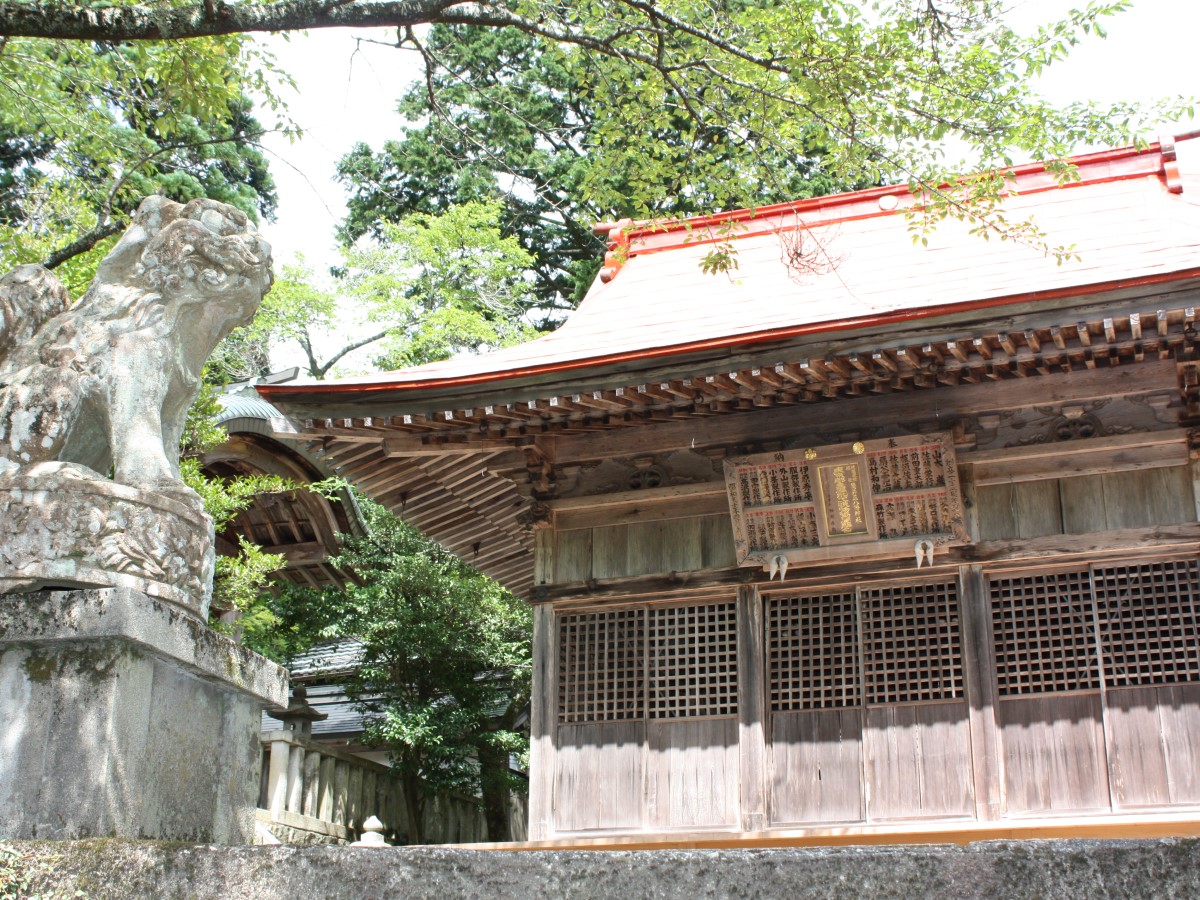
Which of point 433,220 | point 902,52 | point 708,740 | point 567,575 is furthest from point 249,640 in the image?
point 902,52

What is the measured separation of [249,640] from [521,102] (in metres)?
14.6

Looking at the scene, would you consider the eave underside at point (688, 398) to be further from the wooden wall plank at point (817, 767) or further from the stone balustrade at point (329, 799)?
the stone balustrade at point (329, 799)

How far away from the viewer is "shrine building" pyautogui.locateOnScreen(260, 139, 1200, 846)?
810 centimetres

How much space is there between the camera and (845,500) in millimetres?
9109

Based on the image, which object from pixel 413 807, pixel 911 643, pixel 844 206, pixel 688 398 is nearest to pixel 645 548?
pixel 688 398

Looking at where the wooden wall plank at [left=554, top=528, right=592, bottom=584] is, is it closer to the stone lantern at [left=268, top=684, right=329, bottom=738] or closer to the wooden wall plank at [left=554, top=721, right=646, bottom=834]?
the wooden wall plank at [left=554, top=721, right=646, bottom=834]

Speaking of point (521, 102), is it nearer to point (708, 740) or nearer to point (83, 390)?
point (708, 740)

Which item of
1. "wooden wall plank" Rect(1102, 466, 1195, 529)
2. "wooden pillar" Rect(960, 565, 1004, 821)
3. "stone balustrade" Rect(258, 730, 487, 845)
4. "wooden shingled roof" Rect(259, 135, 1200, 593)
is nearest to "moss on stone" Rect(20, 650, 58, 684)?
"wooden shingled roof" Rect(259, 135, 1200, 593)

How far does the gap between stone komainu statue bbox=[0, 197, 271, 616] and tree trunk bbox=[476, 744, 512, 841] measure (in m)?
11.3

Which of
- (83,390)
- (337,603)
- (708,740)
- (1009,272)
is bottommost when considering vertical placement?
(708,740)

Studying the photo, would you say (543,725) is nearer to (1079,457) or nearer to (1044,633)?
(1044,633)

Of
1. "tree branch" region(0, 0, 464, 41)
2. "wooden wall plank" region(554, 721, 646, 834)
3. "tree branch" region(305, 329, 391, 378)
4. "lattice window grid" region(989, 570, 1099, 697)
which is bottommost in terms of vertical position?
"wooden wall plank" region(554, 721, 646, 834)

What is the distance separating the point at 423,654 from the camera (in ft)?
50.2

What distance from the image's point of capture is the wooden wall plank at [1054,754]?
8.05 meters
